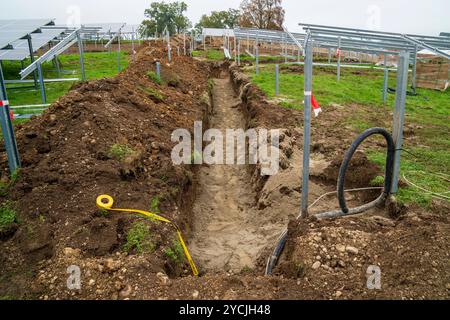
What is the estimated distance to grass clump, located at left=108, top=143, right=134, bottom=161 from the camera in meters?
6.14

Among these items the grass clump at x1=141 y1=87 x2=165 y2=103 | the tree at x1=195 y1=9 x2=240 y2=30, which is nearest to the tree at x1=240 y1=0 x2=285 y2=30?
the tree at x1=195 y1=9 x2=240 y2=30

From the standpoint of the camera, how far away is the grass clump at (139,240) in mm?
4383

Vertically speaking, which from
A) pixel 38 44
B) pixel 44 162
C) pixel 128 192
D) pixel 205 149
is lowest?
pixel 205 149

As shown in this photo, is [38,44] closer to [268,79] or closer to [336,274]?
[268,79]

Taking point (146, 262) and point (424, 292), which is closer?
point (424, 292)

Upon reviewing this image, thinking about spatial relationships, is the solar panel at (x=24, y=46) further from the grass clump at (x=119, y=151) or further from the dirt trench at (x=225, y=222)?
the dirt trench at (x=225, y=222)

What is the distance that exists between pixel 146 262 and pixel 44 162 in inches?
111

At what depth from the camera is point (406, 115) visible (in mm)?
11117

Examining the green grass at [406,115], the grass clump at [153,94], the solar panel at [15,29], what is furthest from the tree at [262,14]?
the grass clump at [153,94]

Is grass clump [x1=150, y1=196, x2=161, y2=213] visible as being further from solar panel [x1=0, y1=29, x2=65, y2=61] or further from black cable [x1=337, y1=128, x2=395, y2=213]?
solar panel [x1=0, y1=29, x2=65, y2=61]

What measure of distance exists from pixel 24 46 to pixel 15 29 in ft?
2.42

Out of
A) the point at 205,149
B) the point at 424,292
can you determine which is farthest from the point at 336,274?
the point at 205,149

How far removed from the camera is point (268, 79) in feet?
53.2

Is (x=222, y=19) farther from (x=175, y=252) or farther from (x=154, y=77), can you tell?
(x=175, y=252)
